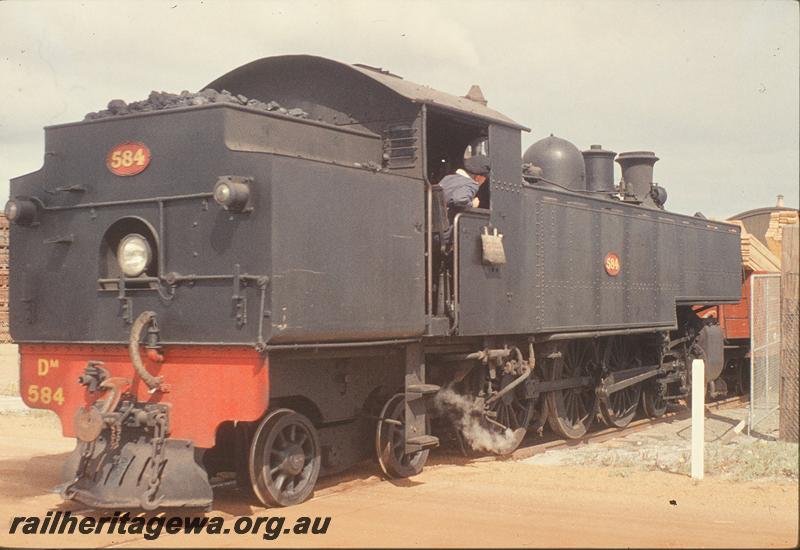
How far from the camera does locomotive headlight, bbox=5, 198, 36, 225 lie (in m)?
8.15

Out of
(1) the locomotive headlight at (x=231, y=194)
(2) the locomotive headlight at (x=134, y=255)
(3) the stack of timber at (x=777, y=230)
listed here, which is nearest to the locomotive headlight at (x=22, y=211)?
(2) the locomotive headlight at (x=134, y=255)

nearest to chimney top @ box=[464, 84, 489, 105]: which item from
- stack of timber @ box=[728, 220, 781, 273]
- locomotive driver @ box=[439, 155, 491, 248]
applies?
locomotive driver @ box=[439, 155, 491, 248]

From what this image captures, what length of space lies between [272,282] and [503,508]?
2.56m

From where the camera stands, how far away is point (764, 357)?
12.7 metres

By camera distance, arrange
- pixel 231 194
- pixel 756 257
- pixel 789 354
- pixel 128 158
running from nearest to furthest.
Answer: pixel 231 194, pixel 128 158, pixel 789 354, pixel 756 257

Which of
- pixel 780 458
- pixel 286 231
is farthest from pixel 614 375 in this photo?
pixel 286 231

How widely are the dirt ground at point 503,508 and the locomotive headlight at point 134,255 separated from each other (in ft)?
6.31

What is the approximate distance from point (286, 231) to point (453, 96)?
139 inches

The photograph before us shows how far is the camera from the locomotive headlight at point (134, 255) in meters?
7.61

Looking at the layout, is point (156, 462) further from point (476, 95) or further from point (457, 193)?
point (476, 95)

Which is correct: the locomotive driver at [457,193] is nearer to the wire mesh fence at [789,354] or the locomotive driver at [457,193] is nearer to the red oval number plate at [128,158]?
the red oval number plate at [128,158]

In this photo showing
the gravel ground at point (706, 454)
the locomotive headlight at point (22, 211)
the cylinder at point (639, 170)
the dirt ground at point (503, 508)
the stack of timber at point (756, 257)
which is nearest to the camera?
the dirt ground at point (503, 508)

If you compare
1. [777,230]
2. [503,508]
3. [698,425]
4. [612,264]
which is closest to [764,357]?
[612,264]

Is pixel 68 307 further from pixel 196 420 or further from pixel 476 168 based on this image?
pixel 476 168
